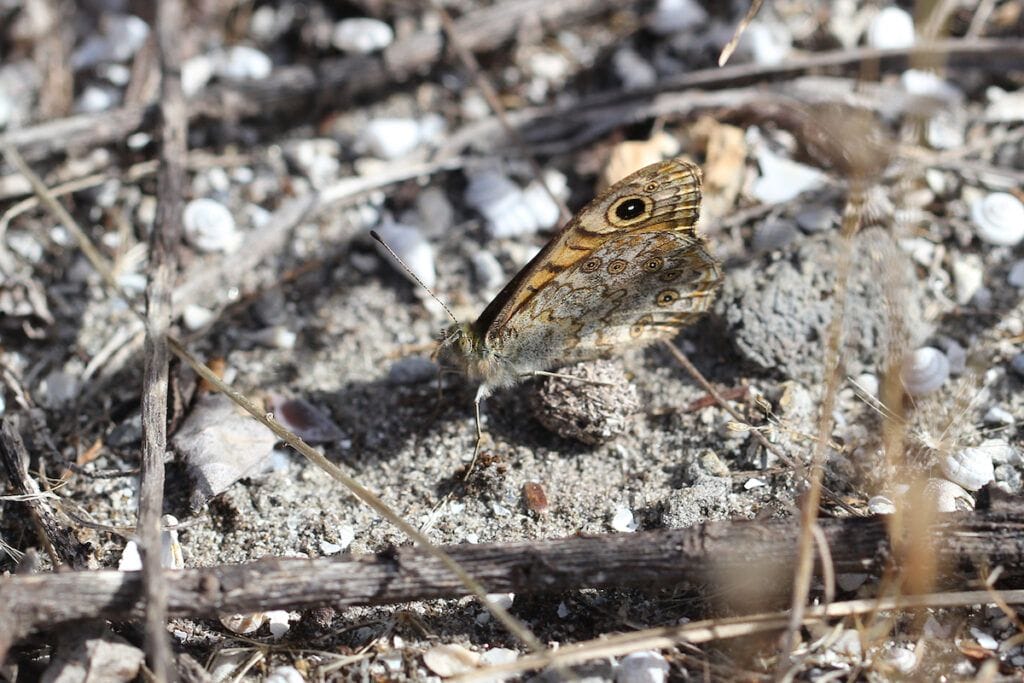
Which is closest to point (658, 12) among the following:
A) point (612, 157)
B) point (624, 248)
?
point (612, 157)

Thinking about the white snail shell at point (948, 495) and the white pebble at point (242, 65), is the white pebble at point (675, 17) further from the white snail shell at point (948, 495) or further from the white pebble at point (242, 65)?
the white snail shell at point (948, 495)

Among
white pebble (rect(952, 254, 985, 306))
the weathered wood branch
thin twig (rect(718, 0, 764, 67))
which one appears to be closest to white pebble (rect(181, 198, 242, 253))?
the weathered wood branch

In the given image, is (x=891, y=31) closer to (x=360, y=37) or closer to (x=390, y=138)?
(x=390, y=138)

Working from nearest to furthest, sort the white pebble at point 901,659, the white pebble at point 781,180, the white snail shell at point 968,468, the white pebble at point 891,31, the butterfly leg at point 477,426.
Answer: the white pebble at point 901,659 < the white snail shell at point 968,468 < the butterfly leg at point 477,426 < the white pebble at point 781,180 < the white pebble at point 891,31

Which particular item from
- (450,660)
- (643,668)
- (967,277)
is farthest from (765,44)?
(450,660)

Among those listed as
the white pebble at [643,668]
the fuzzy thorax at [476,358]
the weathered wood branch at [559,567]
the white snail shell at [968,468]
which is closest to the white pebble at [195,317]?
the fuzzy thorax at [476,358]

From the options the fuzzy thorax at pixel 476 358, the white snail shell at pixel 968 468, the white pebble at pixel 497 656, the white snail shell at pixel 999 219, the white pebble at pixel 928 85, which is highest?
the white pebble at pixel 928 85

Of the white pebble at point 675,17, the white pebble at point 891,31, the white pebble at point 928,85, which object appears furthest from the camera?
the white pebble at point 675,17
